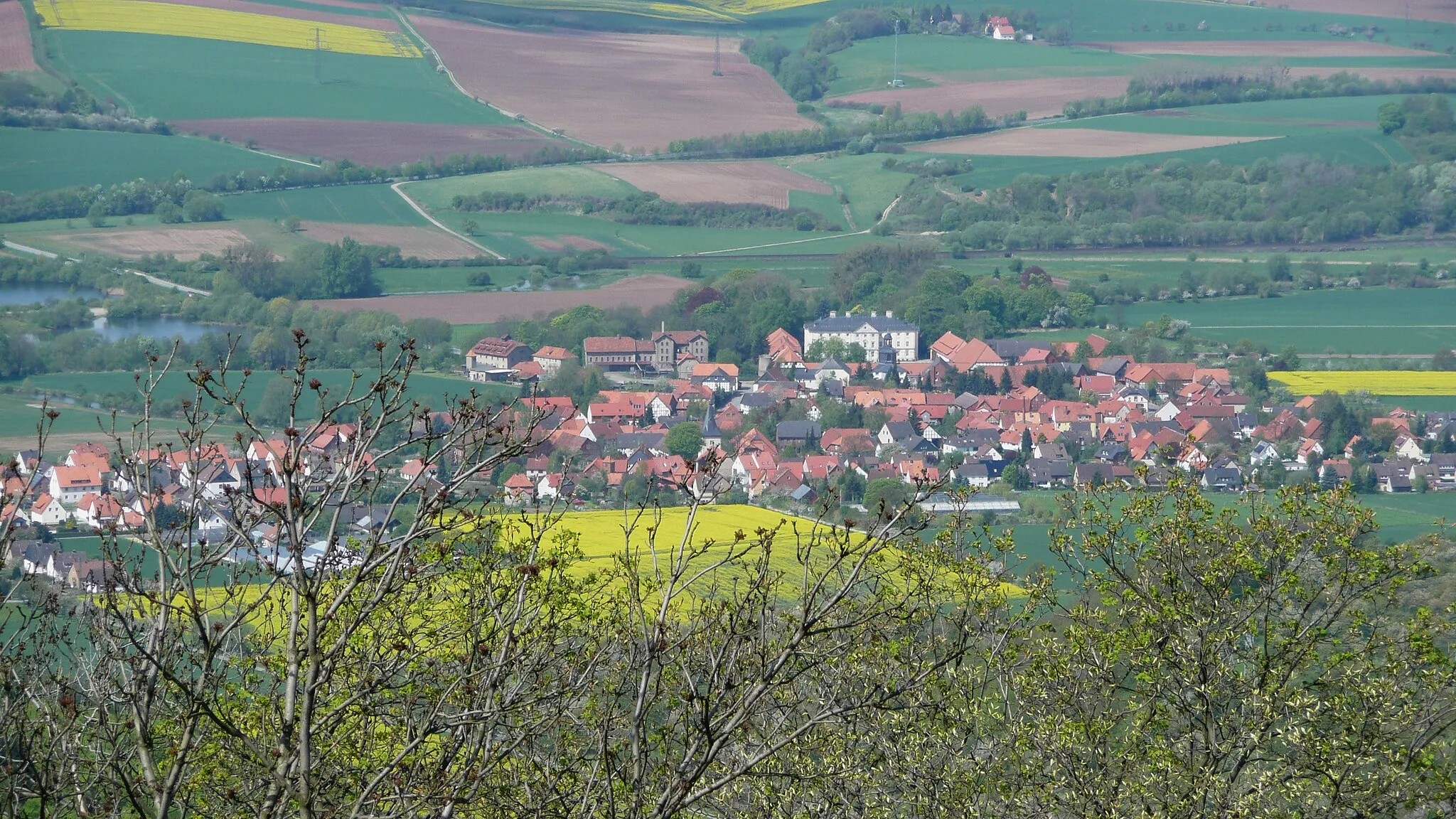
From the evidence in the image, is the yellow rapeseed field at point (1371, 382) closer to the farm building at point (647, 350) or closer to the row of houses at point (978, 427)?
the row of houses at point (978, 427)

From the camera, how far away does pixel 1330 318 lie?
59.2m

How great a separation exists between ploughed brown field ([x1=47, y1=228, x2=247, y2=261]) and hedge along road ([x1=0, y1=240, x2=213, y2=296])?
1444 mm

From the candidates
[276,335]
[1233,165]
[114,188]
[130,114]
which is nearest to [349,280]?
[276,335]

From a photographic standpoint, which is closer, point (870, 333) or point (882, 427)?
point (882, 427)

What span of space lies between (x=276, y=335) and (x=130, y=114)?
33.8 metres

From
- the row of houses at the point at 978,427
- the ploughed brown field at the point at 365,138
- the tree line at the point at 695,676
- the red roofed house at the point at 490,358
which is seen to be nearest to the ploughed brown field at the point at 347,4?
the ploughed brown field at the point at 365,138

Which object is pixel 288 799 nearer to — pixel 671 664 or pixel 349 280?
pixel 671 664

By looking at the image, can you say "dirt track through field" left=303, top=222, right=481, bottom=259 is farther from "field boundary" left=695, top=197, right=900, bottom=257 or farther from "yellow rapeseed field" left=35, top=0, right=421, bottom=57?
"yellow rapeseed field" left=35, top=0, right=421, bottom=57

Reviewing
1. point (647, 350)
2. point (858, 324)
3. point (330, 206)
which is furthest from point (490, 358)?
point (330, 206)

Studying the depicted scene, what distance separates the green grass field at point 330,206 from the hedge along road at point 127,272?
7908 mm

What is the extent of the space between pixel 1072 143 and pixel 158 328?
4732cm

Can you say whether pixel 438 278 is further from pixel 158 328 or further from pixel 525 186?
pixel 525 186

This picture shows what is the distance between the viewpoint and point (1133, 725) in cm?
913

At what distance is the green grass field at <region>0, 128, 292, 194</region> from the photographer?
2844 inches
